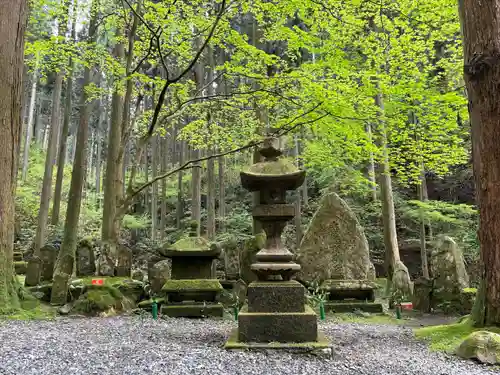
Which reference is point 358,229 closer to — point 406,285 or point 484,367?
point 406,285

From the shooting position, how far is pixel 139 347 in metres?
4.13

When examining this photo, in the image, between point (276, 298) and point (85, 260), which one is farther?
point (85, 260)

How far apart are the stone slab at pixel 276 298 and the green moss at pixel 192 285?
312cm

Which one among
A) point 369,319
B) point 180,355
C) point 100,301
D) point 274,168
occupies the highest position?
point 274,168

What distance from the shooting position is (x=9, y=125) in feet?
19.6

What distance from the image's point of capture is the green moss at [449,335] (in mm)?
4241

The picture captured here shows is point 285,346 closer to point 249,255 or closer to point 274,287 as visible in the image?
point 274,287

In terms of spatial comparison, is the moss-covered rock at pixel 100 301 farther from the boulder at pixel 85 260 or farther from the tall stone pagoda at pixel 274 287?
the tall stone pagoda at pixel 274 287

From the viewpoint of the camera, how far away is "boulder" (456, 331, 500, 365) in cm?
358

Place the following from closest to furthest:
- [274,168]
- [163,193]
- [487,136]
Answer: [487,136]
[274,168]
[163,193]

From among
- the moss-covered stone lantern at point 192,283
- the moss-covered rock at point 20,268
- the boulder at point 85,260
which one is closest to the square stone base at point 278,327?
the moss-covered stone lantern at point 192,283

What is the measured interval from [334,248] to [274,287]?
436 cm

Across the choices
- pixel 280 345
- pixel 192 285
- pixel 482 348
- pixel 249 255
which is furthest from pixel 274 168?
pixel 192 285

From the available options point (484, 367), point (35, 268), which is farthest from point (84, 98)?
point (484, 367)
